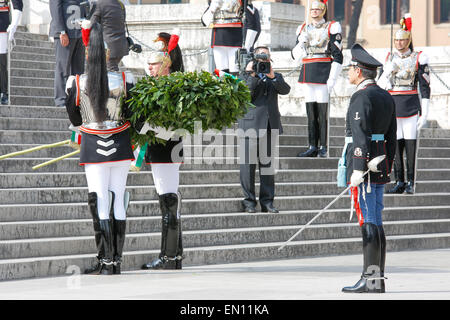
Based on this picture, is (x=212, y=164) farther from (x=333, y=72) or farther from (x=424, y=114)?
(x=424, y=114)

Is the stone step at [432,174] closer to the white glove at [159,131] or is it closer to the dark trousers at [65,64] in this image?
the dark trousers at [65,64]

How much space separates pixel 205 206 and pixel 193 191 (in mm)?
302

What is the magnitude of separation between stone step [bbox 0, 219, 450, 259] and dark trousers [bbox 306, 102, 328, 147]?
186cm

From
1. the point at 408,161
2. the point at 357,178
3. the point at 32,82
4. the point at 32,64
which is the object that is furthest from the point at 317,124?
the point at 357,178

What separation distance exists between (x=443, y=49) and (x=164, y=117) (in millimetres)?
10624

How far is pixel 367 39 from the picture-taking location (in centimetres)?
4369

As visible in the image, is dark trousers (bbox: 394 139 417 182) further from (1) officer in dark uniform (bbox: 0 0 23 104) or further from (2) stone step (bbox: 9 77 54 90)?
(1) officer in dark uniform (bbox: 0 0 23 104)

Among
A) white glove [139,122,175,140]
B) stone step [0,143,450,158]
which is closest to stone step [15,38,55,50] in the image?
stone step [0,143,450,158]

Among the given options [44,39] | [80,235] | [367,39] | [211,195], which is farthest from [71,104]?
[367,39]

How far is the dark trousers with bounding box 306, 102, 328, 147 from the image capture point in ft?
47.9

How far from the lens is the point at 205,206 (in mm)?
12227

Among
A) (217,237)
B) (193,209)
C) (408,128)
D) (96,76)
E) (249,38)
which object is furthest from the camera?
(249,38)
